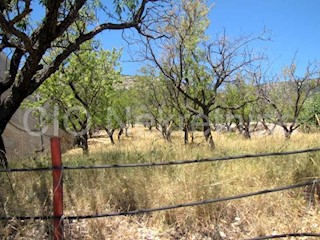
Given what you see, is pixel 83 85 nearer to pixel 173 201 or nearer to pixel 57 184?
pixel 173 201

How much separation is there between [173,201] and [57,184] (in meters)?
1.60

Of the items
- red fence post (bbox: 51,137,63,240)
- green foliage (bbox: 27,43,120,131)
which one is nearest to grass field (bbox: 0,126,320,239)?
red fence post (bbox: 51,137,63,240)

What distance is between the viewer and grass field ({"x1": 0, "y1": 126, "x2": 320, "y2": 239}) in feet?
11.8

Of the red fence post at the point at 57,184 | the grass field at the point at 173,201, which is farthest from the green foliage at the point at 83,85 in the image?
the red fence post at the point at 57,184

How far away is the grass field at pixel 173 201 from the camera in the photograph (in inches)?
142

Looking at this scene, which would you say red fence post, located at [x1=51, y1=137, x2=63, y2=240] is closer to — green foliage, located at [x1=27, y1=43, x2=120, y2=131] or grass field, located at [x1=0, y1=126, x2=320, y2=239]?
grass field, located at [x1=0, y1=126, x2=320, y2=239]

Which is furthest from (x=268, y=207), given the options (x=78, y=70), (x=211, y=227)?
(x=78, y=70)

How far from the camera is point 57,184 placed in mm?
2807

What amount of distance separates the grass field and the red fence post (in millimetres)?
430

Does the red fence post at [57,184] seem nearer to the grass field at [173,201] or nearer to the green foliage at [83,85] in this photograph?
the grass field at [173,201]

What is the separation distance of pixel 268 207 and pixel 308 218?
0.46m

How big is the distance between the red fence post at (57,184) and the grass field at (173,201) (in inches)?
16.9

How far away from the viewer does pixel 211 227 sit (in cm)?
375

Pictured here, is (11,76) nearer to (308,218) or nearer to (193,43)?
(308,218)
